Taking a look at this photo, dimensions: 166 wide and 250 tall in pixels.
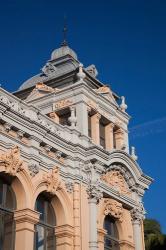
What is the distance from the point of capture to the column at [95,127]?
86.2 ft

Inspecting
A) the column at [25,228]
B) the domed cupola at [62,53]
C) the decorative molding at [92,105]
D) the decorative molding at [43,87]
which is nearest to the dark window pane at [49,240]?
the column at [25,228]

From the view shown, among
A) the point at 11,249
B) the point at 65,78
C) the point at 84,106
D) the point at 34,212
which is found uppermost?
the point at 65,78

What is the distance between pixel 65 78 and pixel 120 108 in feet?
12.5

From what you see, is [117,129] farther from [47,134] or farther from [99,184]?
[47,134]

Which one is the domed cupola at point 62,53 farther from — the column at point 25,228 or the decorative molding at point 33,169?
the column at point 25,228

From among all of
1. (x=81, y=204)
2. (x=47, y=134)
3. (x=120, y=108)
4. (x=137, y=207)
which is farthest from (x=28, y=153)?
(x=120, y=108)

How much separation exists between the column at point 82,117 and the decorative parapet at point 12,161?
5.63 meters

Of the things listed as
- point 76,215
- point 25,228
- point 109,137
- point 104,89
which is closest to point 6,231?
point 25,228

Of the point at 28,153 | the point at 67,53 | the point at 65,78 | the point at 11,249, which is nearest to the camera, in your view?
the point at 11,249

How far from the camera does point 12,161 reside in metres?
19.6

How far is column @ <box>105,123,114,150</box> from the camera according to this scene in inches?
1069

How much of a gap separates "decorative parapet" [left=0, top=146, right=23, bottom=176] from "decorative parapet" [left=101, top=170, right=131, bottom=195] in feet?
18.1

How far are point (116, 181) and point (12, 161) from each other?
701 cm

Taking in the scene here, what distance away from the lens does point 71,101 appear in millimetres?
26219
